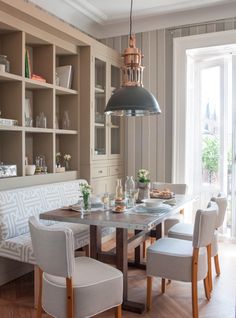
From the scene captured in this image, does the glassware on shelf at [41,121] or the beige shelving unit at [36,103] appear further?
the glassware on shelf at [41,121]

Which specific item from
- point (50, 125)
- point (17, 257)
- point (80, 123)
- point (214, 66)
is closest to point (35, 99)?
point (50, 125)

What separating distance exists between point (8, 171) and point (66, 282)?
1.58 m

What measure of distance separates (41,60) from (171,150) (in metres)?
1.98

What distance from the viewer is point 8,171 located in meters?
3.25

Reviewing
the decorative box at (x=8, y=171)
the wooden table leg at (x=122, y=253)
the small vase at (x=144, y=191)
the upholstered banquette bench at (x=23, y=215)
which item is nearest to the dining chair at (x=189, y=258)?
the wooden table leg at (x=122, y=253)

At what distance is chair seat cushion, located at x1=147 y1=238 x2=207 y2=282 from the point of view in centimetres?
247

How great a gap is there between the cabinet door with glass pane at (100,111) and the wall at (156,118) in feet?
1.64

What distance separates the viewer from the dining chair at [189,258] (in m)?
→ 2.40

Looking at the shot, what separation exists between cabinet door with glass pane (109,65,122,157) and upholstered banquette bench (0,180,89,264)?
1259mm

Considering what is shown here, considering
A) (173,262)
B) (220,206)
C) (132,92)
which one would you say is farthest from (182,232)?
(132,92)

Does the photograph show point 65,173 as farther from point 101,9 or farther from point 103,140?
point 101,9

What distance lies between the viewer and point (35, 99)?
390 centimetres

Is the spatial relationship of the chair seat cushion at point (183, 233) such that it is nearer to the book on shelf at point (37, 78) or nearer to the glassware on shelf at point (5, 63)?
the book on shelf at point (37, 78)

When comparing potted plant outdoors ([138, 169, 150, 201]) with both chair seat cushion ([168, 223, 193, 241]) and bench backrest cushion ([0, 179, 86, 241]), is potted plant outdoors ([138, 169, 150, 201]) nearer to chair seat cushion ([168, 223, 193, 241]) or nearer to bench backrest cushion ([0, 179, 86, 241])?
chair seat cushion ([168, 223, 193, 241])
